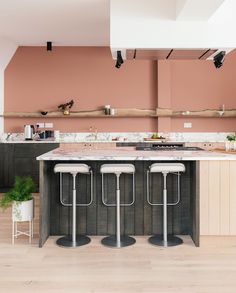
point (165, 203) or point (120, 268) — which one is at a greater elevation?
point (165, 203)

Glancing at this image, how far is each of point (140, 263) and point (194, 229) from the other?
2.54ft

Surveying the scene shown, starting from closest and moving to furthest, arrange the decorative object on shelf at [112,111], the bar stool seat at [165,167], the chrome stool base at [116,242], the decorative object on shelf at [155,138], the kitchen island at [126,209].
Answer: the bar stool seat at [165,167], the chrome stool base at [116,242], the kitchen island at [126,209], the decorative object on shelf at [155,138], the decorative object on shelf at [112,111]

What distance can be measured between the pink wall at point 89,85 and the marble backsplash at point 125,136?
10 cm

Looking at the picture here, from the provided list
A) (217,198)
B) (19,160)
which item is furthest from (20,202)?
(19,160)

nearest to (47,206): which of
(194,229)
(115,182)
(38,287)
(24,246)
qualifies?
(24,246)

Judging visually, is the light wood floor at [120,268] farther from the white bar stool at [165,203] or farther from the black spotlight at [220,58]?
the black spotlight at [220,58]

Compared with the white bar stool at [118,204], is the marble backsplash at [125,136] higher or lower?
higher

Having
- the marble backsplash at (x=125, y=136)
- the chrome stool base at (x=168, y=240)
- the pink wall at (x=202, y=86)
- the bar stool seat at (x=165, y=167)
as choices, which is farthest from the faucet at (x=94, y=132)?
the bar stool seat at (x=165, y=167)

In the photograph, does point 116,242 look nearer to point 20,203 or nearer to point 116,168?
point 116,168

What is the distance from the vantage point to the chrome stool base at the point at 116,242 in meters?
3.25
